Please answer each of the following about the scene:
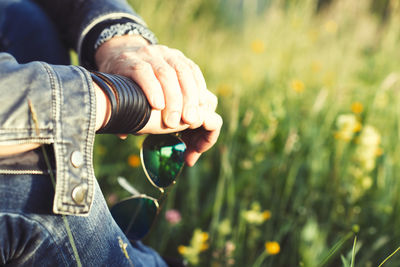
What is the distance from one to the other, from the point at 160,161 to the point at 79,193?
1.15 ft

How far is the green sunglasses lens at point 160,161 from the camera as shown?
92 centimetres

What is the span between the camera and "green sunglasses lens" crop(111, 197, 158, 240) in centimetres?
96

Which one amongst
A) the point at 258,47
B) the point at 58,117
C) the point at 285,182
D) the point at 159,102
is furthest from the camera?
the point at 258,47

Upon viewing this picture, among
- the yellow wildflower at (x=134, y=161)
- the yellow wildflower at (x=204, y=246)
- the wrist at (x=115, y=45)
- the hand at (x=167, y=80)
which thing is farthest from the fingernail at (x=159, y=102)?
the yellow wildflower at (x=134, y=161)

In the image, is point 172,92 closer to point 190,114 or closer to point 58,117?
point 190,114

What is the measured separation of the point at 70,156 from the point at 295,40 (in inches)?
93.9

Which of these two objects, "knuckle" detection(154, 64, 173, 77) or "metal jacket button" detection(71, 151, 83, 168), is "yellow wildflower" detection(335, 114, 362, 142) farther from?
"metal jacket button" detection(71, 151, 83, 168)

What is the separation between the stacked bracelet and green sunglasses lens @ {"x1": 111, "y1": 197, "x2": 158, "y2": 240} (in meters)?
0.28

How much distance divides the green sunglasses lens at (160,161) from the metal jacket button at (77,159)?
0.33 metres

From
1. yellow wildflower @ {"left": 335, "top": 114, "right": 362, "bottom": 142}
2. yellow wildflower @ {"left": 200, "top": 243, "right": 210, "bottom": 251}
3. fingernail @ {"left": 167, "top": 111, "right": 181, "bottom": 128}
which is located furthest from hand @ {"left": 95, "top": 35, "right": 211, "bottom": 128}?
yellow wildflower @ {"left": 335, "top": 114, "right": 362, "bottom": 142}

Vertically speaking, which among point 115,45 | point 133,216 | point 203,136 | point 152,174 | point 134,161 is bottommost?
point 134,161

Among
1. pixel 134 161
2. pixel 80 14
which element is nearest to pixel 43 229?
pixel 80 14

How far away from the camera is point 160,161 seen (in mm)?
928

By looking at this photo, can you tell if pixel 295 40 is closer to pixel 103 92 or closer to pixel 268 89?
pixel 268 89
